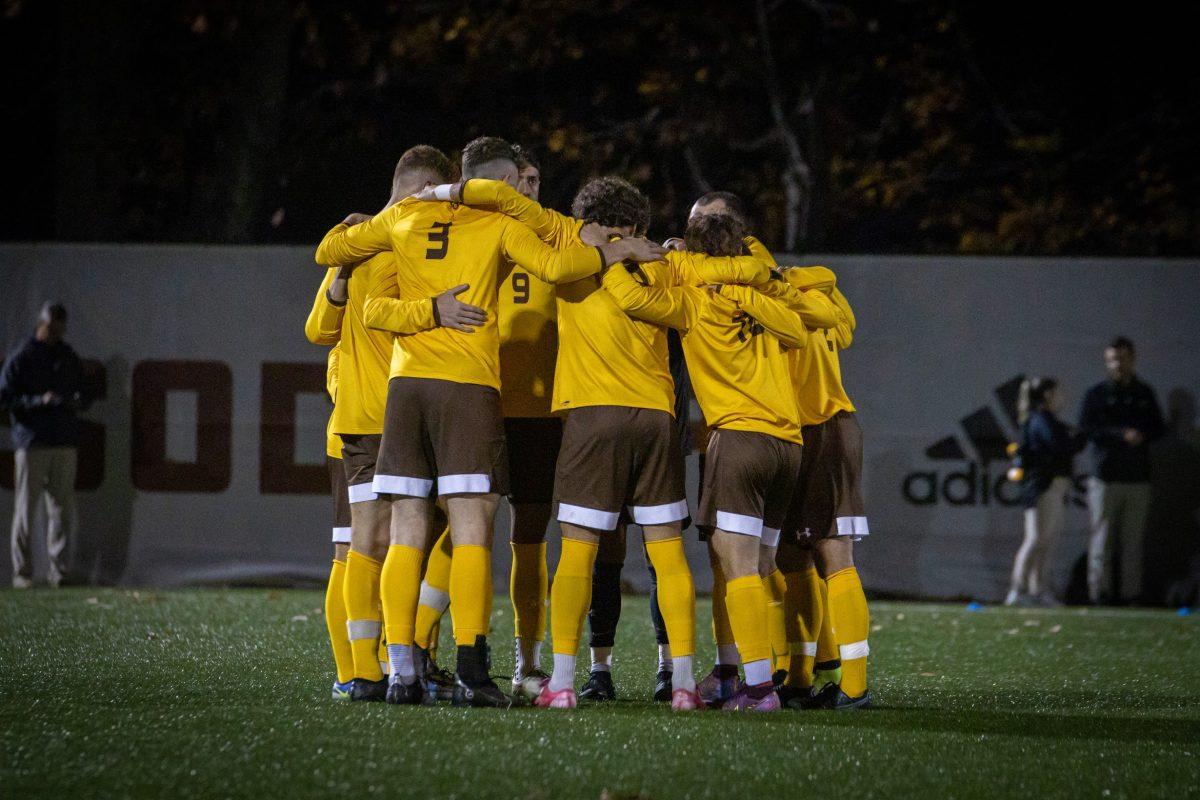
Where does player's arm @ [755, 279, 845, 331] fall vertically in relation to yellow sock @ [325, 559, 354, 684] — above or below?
above

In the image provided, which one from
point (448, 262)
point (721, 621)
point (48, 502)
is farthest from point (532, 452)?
point (48, 502)

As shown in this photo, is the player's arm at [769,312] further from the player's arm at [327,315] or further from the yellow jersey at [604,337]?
the player's arm at [327,315]

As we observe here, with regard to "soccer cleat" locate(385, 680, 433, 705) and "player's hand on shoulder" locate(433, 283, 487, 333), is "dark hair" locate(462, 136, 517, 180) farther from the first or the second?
"soccer cleat" locate(385, 680, 433, 705)

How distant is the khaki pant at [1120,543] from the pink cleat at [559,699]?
621 cm

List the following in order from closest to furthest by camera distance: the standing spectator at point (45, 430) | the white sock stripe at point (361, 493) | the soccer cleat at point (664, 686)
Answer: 1. the white sock stripe at point (361, 493)
2. the soccer cleat at point (664, 686)
3. the standing spectator at point (45, 430)

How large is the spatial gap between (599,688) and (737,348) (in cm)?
142

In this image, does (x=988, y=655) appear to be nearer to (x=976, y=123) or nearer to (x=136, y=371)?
(x=136, y=371)

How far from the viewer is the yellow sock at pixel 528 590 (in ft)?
19.0

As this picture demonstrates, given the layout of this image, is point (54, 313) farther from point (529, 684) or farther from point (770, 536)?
point (770, 536)

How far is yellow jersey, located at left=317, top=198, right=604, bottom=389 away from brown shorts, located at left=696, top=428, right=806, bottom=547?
31.4 inches

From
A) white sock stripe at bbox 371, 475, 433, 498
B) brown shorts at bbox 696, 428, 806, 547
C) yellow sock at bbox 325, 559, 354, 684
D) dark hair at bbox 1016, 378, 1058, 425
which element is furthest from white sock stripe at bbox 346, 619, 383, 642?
dark hair at bbox 1016, 378, 1058, 425

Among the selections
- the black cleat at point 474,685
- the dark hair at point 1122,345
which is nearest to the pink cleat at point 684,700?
the black cleat at point 474,685

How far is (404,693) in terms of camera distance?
520cm

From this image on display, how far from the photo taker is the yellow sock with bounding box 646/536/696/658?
5.25 m
